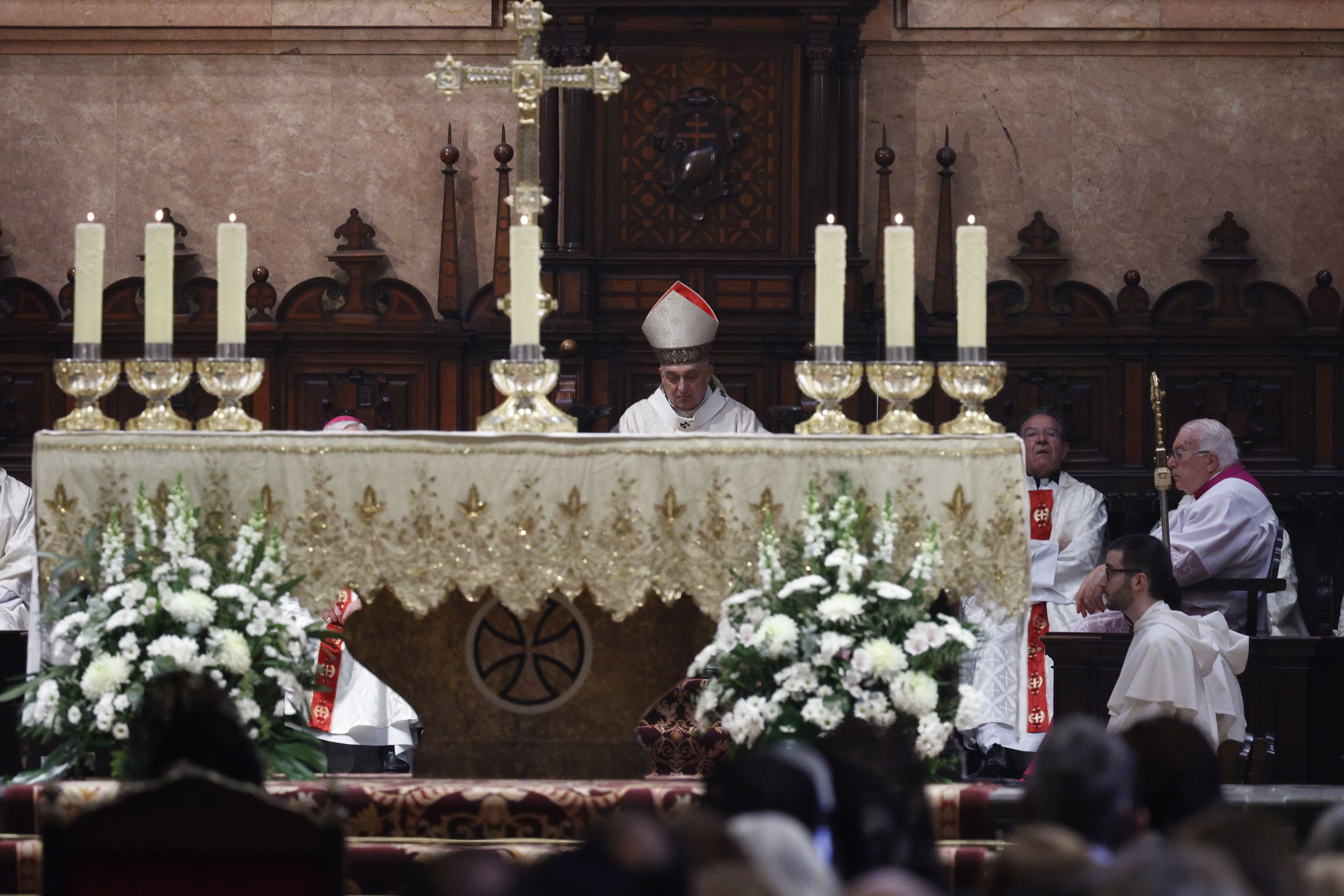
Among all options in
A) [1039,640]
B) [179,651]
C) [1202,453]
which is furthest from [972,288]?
[1202,453]

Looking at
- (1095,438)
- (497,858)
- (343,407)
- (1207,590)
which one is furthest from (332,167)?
(497,858)

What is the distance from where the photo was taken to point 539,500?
491 cm

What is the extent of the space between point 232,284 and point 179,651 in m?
1.09

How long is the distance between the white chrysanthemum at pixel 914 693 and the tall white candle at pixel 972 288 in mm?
965

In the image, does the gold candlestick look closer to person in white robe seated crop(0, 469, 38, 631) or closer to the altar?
the altar

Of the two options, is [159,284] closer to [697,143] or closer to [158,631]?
[158,631]

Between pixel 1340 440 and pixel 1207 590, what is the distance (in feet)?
4.93

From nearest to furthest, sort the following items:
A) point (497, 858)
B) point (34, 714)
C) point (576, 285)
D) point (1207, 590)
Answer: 1. point (497, 858)
2. point (34, 714)
3. point (1207, 590)
4. point (576, 285)

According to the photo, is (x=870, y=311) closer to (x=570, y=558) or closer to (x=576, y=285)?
A: (x=576, y=285)

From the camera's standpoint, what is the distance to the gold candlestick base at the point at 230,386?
5.09m

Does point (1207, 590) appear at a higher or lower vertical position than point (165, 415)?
lower

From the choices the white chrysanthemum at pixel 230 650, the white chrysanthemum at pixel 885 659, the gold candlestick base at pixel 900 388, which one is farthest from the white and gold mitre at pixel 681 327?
the white chrysanthemum at pixel 230 650

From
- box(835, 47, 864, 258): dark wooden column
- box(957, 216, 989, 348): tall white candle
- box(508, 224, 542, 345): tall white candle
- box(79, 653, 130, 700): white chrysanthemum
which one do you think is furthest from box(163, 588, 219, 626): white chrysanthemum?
box(835, 47, 864, 258): dark wooden column

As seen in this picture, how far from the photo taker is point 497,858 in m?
2.70
